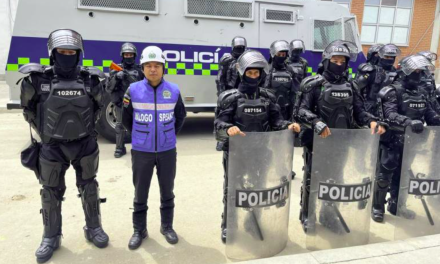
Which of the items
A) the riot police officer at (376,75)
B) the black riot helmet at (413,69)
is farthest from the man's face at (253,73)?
the riot police officer at (376,75)

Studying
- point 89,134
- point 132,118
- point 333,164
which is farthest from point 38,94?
point 333,164

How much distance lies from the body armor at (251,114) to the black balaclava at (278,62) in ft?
7.95

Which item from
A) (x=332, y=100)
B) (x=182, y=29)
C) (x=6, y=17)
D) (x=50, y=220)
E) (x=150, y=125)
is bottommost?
(x=50, y=220)

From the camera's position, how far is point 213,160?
5.82 m

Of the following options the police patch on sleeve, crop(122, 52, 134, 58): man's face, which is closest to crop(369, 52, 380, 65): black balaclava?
crop(122, 52, 134, 58): man's face

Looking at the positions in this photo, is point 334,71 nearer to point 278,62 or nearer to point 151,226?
point 278,62

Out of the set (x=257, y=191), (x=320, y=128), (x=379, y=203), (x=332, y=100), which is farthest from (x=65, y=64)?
(x=379, y=203)

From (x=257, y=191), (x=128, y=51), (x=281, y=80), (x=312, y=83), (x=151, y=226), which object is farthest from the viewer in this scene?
(x=128, y=51)

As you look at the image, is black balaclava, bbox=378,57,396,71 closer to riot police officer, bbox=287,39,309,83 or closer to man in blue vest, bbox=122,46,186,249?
riot police officer, bbox=287,39,309,83

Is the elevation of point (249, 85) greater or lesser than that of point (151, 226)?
greater

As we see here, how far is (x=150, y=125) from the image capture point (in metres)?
2.91

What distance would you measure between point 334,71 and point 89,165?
93.7 inches

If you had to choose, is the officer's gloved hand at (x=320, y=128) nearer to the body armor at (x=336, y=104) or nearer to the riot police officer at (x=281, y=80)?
the body armor at (x=336, y=104)

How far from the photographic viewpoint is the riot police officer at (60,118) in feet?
8.93
